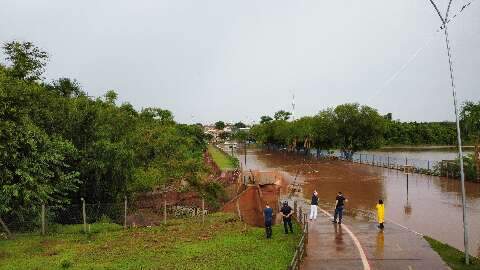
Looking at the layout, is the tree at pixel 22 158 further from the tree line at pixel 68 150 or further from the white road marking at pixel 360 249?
the white road marking at pixel 360 249

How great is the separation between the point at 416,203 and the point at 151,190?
676 inches

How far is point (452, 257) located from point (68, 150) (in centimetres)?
1684

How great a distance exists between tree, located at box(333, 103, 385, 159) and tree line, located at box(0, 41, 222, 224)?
34.6m

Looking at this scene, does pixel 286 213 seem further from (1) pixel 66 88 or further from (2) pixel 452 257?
(1) pixel 66 88

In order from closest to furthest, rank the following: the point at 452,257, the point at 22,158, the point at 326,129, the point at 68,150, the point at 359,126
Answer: the point at 452,257
the point at 22,158
the point at 68,150
the point at 359,126
the point at 326,129

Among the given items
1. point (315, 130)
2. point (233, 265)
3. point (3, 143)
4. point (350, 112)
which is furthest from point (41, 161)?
point (315, 130)

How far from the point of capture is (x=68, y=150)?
22.4 m

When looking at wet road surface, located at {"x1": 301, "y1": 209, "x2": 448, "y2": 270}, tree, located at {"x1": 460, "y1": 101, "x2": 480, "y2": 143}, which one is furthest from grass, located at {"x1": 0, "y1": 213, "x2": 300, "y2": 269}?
tree, located at {"x1": 460, "y1": 101, "x2": 480, "y2": 143}

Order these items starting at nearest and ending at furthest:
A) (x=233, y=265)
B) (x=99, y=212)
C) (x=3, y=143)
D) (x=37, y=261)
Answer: (x=233, y=265), (x=37, y=261), (x=3, y=143), (x=99, y=212)

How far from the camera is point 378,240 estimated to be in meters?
18.0

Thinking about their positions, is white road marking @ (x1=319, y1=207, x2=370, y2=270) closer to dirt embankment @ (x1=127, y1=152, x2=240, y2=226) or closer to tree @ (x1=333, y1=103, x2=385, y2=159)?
dirt embankment @ (x1=127, y1=152, x2=240, y2=226)

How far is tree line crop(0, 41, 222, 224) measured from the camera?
65.5ft

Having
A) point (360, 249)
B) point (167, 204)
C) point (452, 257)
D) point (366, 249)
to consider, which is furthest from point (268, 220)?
point (167, 204)

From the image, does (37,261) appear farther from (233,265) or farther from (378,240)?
(378,240)
